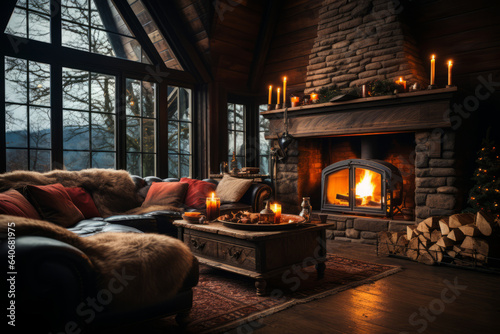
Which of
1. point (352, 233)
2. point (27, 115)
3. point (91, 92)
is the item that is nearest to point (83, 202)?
point (27, 115)

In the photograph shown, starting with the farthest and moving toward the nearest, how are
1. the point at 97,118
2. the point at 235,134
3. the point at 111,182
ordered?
the point at 235,134 < the point at 97,118 < the point at 111,182

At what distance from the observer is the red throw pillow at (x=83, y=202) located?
3.37 m

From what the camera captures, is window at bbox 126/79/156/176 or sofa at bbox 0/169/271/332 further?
window at bbox 126/79/156/176

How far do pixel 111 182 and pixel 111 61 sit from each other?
5.98 ft

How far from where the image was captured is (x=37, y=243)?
1.33 meters

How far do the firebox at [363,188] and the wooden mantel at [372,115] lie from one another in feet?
1.32

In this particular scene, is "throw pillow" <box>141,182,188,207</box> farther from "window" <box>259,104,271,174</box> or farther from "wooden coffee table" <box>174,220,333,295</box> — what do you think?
"window" <box>259,104,271,174</box>

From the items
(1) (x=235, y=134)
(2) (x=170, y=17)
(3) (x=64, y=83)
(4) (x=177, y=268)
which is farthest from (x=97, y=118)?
(4) (x=177, y=268)

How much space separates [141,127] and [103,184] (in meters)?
1.51

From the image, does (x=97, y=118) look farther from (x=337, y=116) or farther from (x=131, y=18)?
(x=337, y=116)

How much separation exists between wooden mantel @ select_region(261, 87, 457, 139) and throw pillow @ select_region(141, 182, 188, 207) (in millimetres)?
1638

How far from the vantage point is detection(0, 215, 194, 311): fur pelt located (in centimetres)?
148

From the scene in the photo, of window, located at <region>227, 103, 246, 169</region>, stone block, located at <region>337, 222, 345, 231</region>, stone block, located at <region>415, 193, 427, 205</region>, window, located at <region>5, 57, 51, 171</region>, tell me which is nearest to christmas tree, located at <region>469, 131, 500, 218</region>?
stone block, located at <region>415, 193, 427, 205</region>

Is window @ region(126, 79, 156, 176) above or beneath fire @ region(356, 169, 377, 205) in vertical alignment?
above
